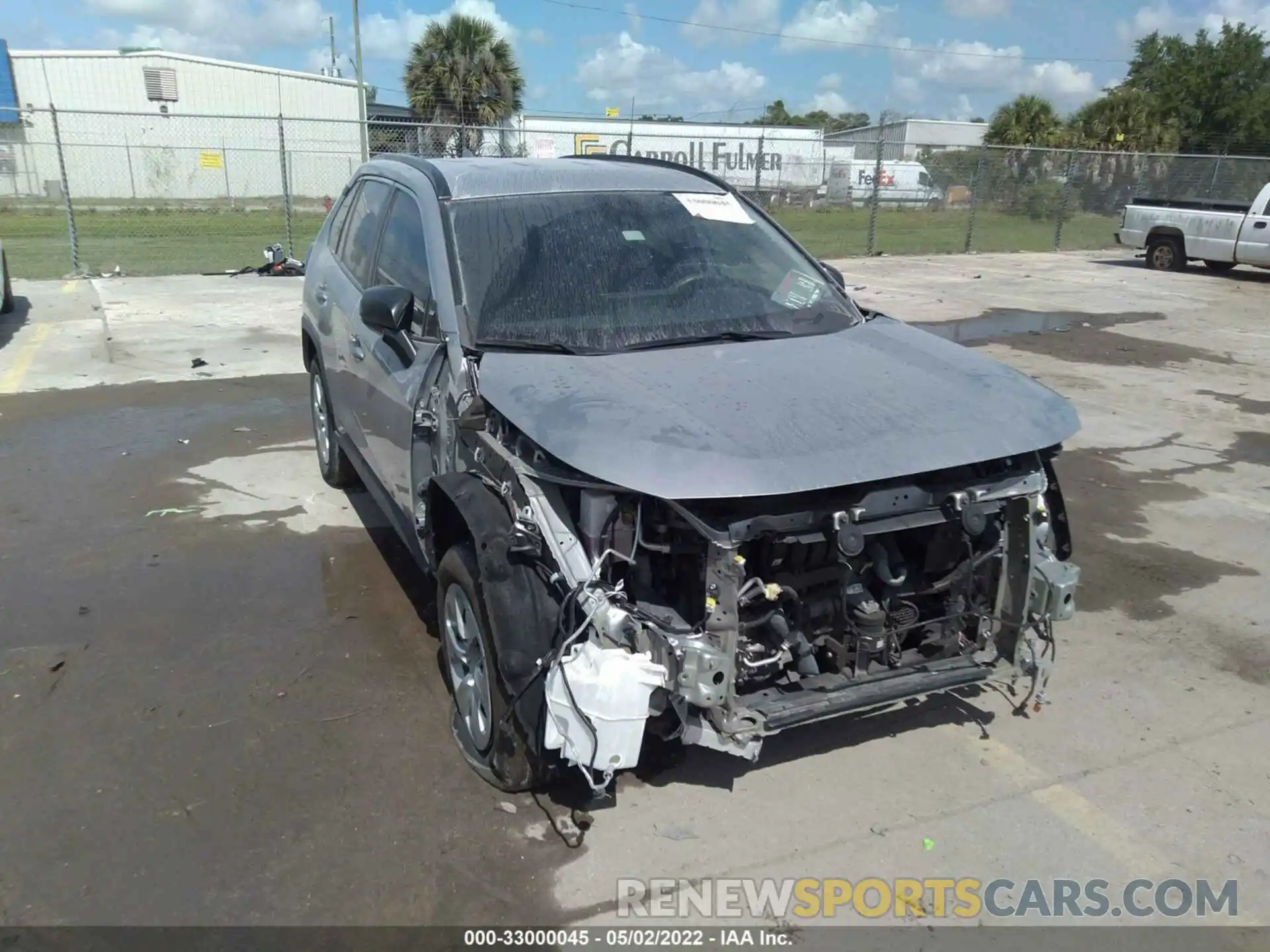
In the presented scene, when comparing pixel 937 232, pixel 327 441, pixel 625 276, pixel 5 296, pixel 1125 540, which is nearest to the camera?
pixel 625 276

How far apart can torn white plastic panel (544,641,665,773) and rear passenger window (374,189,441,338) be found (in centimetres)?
153

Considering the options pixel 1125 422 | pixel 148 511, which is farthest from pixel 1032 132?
pixel 148 511

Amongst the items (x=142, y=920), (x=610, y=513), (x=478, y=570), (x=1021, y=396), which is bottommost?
(x=142, y=920)

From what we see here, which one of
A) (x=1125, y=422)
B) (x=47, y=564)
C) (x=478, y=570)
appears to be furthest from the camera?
(x=1125, y=422)

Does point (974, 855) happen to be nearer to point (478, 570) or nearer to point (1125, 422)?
point (478, 570)

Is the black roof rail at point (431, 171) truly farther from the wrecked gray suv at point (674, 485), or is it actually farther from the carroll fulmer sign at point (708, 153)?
the carroll fulmer sign at point (708, 153)

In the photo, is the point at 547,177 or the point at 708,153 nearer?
the point at 547,177

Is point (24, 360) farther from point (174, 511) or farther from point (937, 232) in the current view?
point (937, 232)

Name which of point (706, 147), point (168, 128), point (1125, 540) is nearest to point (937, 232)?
point (706, 147)

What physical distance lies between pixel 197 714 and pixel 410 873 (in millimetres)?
1297

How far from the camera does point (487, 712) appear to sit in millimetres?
3277

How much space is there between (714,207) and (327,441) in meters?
2.91

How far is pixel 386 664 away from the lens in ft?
13.4

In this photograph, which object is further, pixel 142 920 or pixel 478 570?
pixel 478 570
